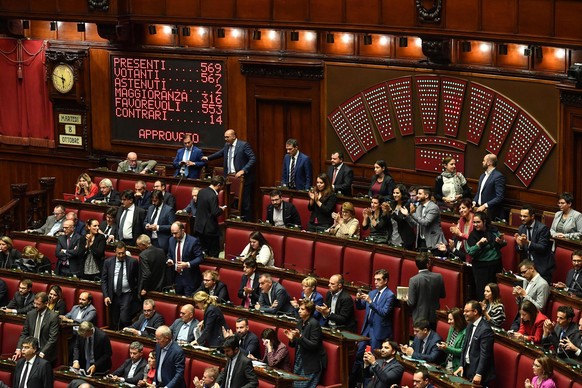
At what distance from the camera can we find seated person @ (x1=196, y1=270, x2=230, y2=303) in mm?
12266

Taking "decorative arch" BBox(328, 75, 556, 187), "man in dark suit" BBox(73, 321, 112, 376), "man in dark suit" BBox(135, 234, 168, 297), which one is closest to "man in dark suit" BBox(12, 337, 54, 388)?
"man in dark suit" BBox(73, 321, 112, 376)

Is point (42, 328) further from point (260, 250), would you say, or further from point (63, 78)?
point (63, 78)

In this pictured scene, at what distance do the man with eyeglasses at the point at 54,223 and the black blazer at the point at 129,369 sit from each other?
3.23 m

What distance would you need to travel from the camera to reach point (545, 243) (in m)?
11.6

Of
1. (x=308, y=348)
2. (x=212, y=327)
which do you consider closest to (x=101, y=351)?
(x=212, y=327)

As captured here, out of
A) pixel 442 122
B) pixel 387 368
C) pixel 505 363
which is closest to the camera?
pixel 505 363

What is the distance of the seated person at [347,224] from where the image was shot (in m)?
13.0

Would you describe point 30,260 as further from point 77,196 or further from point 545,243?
point 545,243

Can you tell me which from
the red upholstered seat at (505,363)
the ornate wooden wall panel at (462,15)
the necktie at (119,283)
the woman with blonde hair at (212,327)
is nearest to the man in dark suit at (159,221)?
the necktie at (119,283)

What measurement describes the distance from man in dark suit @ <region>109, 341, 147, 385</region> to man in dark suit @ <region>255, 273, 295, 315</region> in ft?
3.89

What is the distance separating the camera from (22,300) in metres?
13.0

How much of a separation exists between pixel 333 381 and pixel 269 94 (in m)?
5.36

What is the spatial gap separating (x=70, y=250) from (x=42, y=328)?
1.50m

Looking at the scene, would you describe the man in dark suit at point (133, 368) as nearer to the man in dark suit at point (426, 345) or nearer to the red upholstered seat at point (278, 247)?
the red upholstered seat at point (278, 247)
